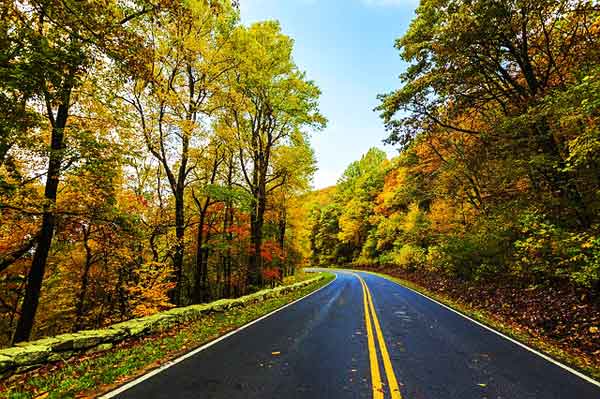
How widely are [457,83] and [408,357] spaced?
10.0m

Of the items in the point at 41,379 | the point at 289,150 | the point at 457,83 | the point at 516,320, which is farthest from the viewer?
the point at 289,150

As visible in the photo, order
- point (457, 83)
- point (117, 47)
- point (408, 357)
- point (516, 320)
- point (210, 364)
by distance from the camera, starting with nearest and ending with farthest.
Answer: point (210, 364), point (408, 357), point (117, 47), point (516, 320), point (457, 83)

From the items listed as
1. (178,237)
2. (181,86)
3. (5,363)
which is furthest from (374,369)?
(181,86)

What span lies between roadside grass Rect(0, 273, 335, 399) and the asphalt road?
21.3 inches

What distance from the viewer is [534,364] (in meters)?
5.19

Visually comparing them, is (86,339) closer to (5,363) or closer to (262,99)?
(5,363)

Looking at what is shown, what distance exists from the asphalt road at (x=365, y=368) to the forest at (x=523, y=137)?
236cm

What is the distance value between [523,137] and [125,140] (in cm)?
1482

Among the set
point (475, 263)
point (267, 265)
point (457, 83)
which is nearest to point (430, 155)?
point (475, 263)

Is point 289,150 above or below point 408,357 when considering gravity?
above

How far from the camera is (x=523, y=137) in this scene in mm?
9484

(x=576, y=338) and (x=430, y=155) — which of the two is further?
(x=430, y=155)

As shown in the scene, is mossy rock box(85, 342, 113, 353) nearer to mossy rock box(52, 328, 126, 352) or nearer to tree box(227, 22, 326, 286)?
mossy rock box(52, 328, 126, 352)

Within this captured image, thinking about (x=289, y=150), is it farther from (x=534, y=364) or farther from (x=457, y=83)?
(x=534, y=364)
